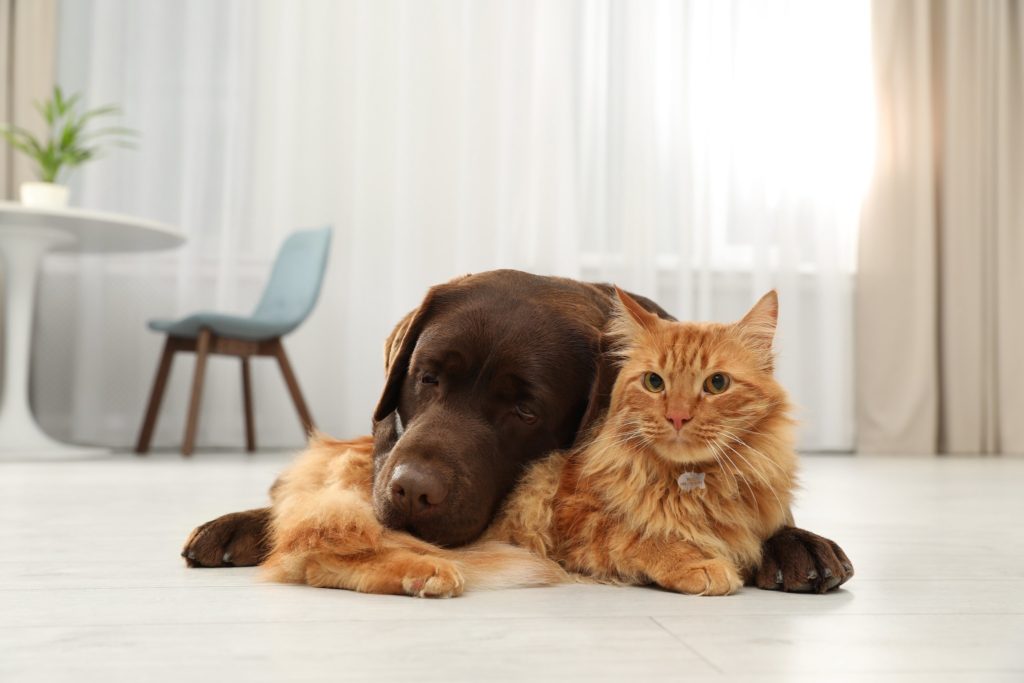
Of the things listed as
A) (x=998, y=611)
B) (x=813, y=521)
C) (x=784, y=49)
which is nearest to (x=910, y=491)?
(x=813, y=521)

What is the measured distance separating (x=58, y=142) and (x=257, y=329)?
5.16 ft

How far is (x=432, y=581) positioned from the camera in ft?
3.75

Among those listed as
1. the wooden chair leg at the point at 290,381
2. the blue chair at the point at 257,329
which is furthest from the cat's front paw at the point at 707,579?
the wooden chair leg at the point at 290,381

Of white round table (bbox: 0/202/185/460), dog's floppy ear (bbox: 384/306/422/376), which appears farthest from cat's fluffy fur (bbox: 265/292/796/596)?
white round table (bbox: 0/202/185/460)

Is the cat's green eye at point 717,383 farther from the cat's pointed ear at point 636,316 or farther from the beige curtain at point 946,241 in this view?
the beige curtain at point 946,241

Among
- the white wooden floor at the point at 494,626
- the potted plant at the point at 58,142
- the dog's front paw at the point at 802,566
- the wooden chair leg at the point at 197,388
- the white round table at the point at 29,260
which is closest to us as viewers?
the white wooden floor at the point at 494,626

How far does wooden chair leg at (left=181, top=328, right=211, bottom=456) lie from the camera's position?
4.46 m

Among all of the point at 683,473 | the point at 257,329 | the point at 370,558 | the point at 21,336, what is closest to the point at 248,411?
the point at 257,329

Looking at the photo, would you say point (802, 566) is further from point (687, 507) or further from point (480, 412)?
point (480, 412)

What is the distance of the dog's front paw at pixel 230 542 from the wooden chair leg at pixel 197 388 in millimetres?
3098

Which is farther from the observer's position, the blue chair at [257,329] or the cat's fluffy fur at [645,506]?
the blue chair at [257,329]

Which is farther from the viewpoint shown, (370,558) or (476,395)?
(476,395)

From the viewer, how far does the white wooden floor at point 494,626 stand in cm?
85

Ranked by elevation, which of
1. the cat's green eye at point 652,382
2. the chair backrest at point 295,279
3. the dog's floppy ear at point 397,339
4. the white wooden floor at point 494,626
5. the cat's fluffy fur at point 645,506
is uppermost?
the chair backrest at point 295,279
